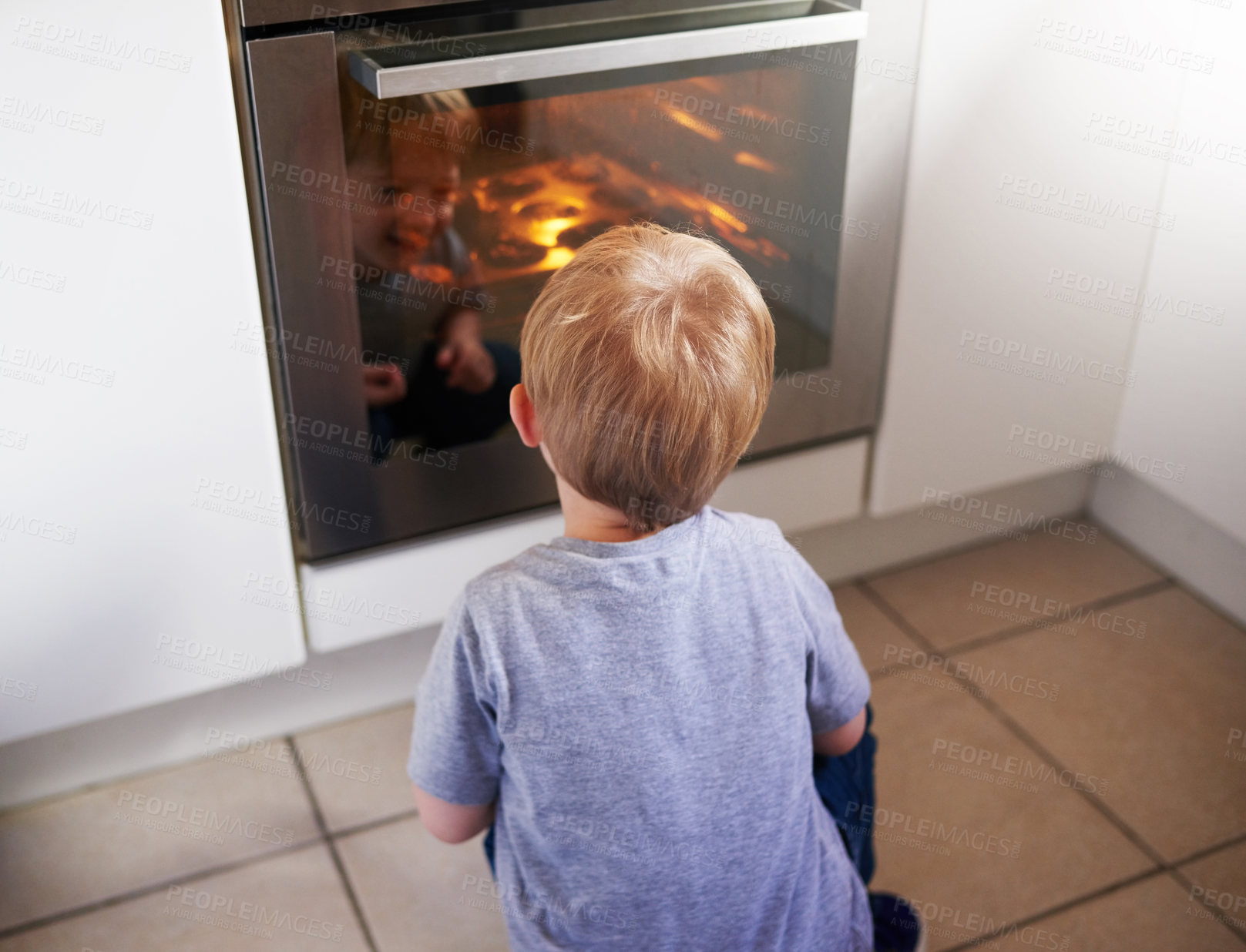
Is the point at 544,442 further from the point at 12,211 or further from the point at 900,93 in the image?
the point at 900,93

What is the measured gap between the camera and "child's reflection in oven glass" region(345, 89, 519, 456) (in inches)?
43.9

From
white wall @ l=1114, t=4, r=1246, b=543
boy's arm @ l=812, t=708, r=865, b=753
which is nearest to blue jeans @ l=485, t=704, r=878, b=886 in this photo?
boy's arm @ l=812, t=708, r=865, b=753

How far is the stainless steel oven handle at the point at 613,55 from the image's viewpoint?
3.40 ft

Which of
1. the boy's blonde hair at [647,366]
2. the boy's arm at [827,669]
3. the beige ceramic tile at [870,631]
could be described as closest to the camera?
the boy's blonde hair at [647,366]

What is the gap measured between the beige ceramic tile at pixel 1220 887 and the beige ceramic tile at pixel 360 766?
84 cm

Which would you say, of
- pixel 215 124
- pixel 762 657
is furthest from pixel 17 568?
pixel 762 657

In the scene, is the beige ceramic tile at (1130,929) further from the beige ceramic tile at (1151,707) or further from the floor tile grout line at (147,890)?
the floor tile grout line at (147,890)

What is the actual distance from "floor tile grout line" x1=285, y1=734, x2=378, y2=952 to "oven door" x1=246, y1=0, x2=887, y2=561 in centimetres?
31

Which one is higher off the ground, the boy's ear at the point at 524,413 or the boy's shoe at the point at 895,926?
the boy's ear at the point at 524,413

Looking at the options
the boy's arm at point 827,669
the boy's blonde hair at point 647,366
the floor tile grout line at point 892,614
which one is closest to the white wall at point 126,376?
the boy's blonde hair at point 647,366

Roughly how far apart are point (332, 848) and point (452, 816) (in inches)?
17.4

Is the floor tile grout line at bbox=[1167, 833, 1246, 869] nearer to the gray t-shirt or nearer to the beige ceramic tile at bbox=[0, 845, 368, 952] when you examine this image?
the gray t-shirt

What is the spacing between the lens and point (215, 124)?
104 cm

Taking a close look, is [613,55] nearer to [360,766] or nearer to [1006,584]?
[360,766]
